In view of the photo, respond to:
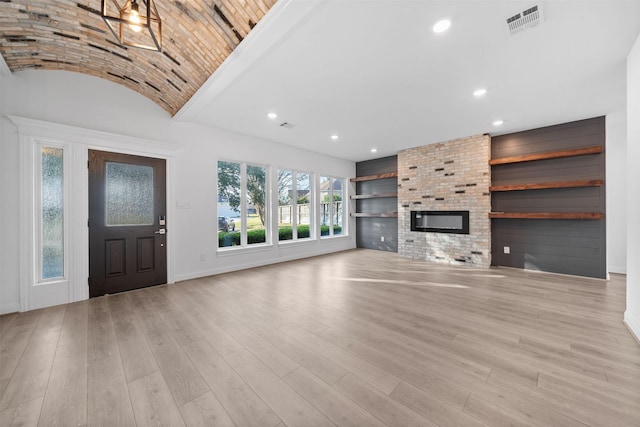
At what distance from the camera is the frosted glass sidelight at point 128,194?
3795 mm

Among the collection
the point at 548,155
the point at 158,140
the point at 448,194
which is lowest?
the point at 448,194

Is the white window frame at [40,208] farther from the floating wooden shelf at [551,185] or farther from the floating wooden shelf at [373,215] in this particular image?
the floating wooden shelf at [551,185]

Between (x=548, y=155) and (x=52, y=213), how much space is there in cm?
819

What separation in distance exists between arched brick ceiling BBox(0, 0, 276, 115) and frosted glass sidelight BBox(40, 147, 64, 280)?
1.16 m

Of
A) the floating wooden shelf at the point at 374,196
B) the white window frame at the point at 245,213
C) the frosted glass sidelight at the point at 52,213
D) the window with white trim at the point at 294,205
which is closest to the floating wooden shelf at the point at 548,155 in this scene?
the floating wooden shelf at the point at 374,196

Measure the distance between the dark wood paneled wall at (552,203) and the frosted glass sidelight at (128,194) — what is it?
688 cm

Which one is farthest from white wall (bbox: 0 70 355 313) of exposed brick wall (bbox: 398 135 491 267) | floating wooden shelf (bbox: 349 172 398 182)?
exposed brick wall (bbox: 398 135 491 267)

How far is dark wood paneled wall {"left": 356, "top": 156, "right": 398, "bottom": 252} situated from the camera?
24.0 feet

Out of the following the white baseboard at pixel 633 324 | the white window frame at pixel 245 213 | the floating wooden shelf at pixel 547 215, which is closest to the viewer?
the white baseboard at pixel 633 324

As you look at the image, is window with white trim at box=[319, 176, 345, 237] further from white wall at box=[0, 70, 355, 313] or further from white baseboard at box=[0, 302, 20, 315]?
white baseboard at box=[0, 302, 20, 315]

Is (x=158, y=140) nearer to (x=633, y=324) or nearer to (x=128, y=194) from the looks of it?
(x=128, y=194)

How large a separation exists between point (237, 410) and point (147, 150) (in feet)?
13.6

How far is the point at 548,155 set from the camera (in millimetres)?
4645

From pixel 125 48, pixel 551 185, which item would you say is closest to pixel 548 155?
pixel 551 185
